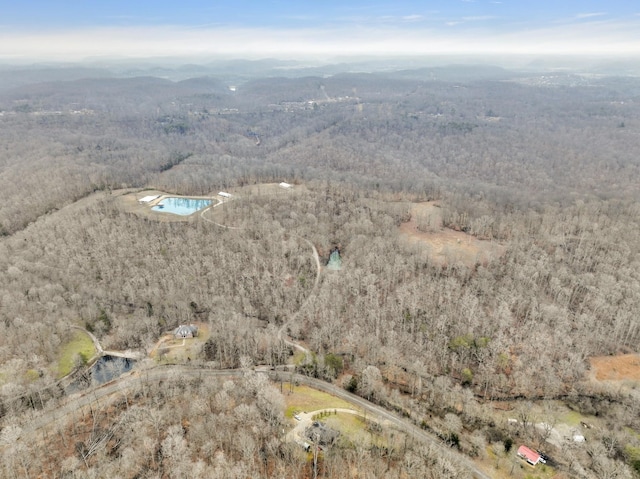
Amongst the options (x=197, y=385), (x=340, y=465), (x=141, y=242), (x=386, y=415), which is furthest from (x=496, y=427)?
(x=141, y=242)

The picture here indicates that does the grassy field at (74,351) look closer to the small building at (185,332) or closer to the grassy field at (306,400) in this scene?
the small building at (185,332)

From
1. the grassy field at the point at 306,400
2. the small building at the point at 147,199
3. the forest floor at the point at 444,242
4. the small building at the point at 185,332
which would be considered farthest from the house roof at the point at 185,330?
the small building at the point at 147,199

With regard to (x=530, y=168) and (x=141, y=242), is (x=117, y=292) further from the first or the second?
(x=530, y=168)

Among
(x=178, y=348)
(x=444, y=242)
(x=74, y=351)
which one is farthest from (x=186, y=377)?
(x=444, y=242)

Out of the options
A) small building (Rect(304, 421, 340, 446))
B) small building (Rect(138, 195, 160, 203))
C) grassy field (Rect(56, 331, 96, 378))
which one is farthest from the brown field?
small building (Rect(138, 195, 160, 203))

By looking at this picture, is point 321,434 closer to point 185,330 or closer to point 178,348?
point 178,348

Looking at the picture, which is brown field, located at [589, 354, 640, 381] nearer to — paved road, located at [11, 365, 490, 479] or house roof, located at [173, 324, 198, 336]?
paved road, located at [11, 365, 490, 479]

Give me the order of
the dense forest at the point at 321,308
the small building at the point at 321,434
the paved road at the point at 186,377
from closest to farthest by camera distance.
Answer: the small building at the point at 321,434 → the dense forest at the point at 321,308 → the paved road at the point at 186,377
